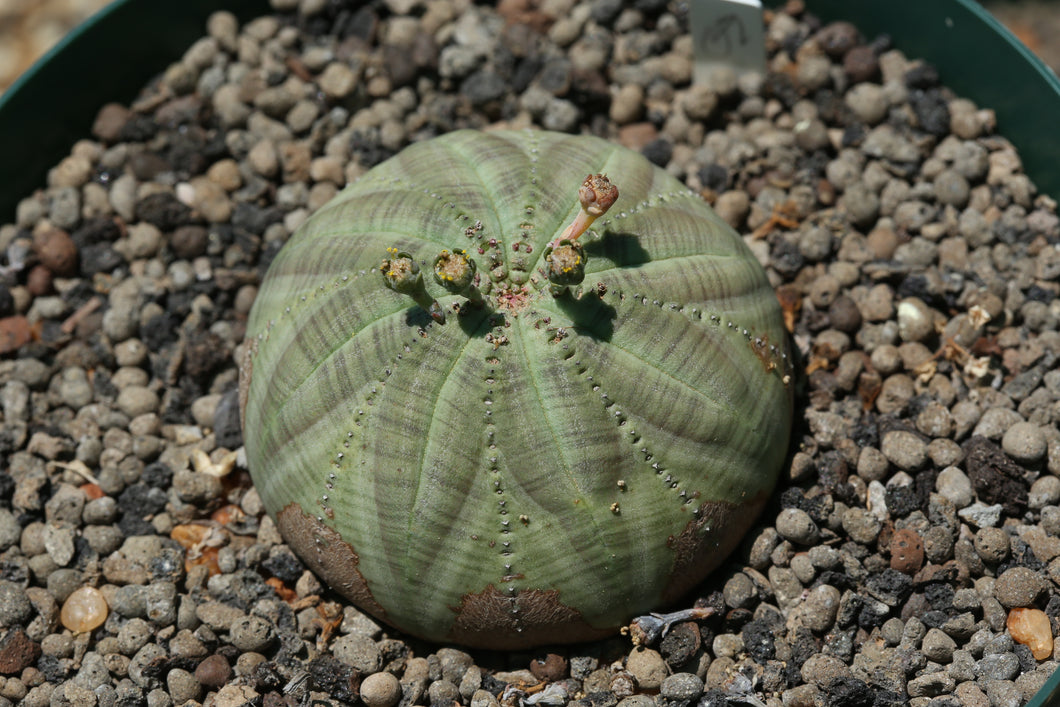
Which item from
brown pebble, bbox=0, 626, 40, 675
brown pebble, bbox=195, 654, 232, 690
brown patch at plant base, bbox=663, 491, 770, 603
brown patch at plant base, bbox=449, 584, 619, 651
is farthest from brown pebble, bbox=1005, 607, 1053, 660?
brown pebble, bbox=0, 626, 40, 675

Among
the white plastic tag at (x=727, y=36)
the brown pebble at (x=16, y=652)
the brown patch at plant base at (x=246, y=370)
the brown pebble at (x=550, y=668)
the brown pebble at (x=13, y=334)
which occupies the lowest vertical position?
the brown pebble at (x=550, y=668)

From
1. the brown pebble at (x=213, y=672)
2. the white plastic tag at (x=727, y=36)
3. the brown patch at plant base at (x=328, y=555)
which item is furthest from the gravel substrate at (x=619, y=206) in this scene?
the brown patch at plant base at (x=328, y=555)

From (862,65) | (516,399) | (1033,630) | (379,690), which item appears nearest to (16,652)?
(379,690)

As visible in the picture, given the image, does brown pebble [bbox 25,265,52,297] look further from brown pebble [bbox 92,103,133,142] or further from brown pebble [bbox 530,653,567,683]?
brown pebble [bbox 530,653,567,683]

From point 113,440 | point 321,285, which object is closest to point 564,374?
point 321,285

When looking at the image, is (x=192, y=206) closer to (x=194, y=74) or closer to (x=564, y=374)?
(x=194, y=74)

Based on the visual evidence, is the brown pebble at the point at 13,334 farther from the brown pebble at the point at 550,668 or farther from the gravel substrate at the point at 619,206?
the brown pebble at the point at 550,668

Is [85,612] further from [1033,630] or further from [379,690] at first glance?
[1033,630]
